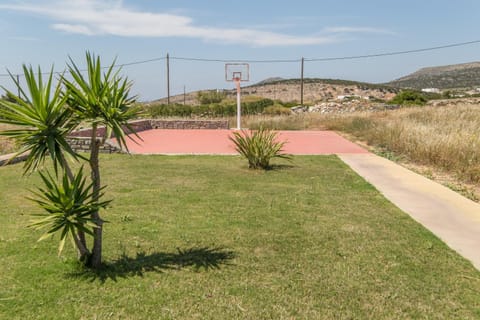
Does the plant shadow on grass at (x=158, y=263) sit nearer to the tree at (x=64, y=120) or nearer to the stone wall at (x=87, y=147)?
the tree at (x=64, y=120)

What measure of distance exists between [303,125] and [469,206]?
52.9ft

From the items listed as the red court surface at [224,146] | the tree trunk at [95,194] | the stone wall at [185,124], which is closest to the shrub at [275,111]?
the stone wall at [185,124]

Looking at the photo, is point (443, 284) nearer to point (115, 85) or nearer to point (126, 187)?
point (115, 85)

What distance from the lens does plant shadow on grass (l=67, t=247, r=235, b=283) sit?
12.3ft

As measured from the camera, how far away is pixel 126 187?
7.39 meters

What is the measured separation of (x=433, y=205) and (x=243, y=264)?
12.1ft

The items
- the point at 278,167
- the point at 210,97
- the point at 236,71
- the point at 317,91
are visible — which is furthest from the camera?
the point at 317,91

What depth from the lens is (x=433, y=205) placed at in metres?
6.27

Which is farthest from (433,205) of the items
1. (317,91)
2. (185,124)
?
(317,91)

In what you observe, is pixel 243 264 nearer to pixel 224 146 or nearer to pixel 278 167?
pixel 278 167

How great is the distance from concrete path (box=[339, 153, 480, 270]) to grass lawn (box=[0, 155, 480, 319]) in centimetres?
23

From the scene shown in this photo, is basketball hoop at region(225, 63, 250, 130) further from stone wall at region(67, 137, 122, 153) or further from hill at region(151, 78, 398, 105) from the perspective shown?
hill at region(151, 78, 398, 105)

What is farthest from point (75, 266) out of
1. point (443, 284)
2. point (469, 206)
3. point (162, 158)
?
point (162, 158)

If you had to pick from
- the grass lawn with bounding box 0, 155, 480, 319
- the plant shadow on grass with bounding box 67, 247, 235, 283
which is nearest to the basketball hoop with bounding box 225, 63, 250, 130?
the grass lawn with bounding box 0, 155, 480, 319
